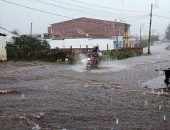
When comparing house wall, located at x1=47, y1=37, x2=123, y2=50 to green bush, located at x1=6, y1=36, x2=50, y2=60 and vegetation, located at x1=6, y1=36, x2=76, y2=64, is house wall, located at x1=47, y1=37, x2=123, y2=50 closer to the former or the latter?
green bush, located at x1=6, y1=36, x2=50, y2=60

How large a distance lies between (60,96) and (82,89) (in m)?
2.66

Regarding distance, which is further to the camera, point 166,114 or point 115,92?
point 115,92

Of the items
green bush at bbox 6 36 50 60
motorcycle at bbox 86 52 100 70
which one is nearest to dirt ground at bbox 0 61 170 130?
motorcycle at bbox 86 52 100 70

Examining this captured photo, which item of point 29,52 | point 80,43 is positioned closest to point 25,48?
point 29,52

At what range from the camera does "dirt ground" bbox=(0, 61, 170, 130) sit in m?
10.6

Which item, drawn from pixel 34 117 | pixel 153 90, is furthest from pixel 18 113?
pixel 153 90

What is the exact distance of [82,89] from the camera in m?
18.8

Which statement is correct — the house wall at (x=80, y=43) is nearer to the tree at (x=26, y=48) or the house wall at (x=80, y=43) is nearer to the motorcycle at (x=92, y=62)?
the tree at (x=26, y=48)

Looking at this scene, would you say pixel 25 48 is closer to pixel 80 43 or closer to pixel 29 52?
pixel 29 52

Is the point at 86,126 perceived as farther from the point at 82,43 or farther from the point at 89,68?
the point at 82,43

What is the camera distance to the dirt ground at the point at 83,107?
10617 mm

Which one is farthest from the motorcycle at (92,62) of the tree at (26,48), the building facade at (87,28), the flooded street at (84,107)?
the building facade at (87,28)

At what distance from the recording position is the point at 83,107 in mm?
13492

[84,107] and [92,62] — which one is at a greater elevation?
[92,62]
